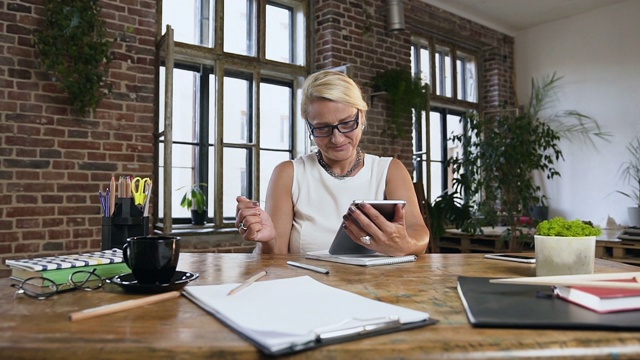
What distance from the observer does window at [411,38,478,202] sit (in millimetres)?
5633

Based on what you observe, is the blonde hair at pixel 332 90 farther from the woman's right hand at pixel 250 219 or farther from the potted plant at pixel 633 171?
the potted plant at pixel 633 171

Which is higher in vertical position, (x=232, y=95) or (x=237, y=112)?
(x=232, y=95)

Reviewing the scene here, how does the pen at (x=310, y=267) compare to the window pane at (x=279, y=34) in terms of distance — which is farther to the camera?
the window pane at (x=279, y=34)

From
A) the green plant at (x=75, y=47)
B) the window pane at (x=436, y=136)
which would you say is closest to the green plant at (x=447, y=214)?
the window pane at (x=436, y=136)

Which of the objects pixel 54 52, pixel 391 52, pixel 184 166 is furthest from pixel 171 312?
pixel 391 52

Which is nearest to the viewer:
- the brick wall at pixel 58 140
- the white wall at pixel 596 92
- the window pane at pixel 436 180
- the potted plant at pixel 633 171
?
the brick wall at pixel 58 140

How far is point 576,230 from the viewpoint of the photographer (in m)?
0.97

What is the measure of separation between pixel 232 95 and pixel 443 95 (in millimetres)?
3017

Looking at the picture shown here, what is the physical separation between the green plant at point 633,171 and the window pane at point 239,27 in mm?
4386

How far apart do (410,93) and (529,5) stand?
2183 mm

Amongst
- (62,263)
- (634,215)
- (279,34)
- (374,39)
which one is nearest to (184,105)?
(279,34)

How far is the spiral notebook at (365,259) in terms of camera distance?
1211mm

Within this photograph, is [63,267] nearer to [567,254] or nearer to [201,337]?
[201,337]

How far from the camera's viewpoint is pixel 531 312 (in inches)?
26.0
